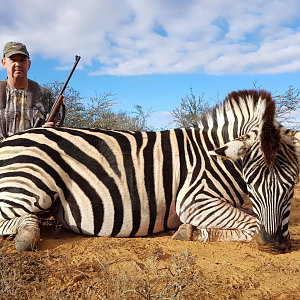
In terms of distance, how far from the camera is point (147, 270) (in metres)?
2.33

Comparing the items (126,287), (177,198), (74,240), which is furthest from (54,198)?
(126,287)

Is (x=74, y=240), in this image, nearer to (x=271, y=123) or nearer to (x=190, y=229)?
(x=190, y=229)

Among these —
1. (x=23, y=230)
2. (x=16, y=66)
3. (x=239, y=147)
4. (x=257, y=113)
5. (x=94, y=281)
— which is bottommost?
(x=94, y=281)

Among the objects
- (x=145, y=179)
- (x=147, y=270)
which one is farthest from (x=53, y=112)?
(x=147, y=270)

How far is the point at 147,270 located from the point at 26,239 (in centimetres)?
135

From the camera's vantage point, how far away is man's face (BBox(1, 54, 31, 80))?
18.8 ft

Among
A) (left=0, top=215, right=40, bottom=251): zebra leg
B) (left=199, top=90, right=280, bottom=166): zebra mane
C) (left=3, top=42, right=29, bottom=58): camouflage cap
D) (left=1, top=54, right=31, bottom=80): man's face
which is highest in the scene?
(left=3, top=42, right=29, bottom=58): camouflage cap

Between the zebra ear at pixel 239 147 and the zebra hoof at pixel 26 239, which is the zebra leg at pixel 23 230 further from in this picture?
the zebra ear at pixel 239 147

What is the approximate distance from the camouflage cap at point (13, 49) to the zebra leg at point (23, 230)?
11.6 ft

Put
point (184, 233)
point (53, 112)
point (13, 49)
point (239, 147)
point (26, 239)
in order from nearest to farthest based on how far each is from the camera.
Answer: point (26, 239)
point (239, 147)
point (184, 233)
point (13, 49)
point (53, 112)

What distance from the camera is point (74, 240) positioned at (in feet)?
11.3

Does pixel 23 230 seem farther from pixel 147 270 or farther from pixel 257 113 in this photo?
pixel 257 113

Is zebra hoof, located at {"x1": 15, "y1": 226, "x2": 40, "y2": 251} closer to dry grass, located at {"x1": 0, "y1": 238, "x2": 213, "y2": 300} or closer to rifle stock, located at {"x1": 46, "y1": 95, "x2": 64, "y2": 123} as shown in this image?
dry grass, located at {"x1": 0, "y1": 238, "x2": 213, "y2": 300}

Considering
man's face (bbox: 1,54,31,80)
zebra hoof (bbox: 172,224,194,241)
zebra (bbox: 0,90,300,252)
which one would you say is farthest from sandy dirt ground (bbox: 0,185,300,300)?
man's face (bbox: 1,54,31,80)
